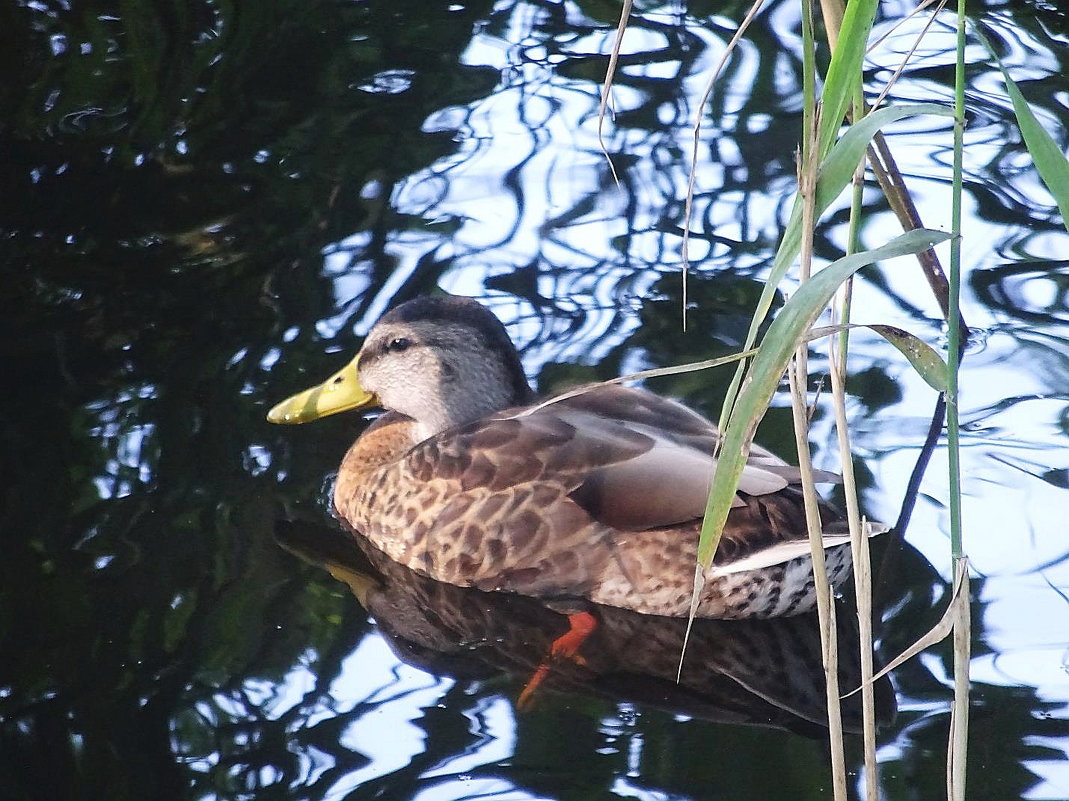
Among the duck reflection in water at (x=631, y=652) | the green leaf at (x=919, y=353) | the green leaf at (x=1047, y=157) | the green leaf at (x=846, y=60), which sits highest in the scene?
the green leaf at (x=846, y=60)

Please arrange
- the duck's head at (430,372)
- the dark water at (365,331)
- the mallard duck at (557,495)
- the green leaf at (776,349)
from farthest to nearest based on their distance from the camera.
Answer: the duck's head at (430,372) → the mallard duck at (557,495) → the dark water at (365,331) → the green leaf at (776,349)

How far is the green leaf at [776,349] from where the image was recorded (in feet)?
6.68

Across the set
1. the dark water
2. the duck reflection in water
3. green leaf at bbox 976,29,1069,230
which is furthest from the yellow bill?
green leaf at bbox 976,29,1069,230

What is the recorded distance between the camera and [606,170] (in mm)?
6418

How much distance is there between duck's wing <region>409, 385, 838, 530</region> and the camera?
4.08 metres

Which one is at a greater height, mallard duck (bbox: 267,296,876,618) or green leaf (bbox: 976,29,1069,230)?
green leaf (bbox: 976,29,1069,230)

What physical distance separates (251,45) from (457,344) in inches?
130

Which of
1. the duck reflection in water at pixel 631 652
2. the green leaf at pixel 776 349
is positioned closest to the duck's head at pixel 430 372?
the duck reflection in water at pixel 631 652

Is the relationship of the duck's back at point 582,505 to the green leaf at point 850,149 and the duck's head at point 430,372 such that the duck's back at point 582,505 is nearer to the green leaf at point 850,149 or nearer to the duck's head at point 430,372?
the duck's head at point 430,372

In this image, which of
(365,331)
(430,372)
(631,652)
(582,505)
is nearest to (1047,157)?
(631,652)

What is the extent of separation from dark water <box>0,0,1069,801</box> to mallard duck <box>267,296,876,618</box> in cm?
11

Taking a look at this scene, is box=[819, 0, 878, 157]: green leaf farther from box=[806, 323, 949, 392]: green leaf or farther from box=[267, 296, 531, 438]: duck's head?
box=[267, 296, 531, 438]: duck's head

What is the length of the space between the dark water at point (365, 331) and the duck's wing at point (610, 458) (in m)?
0.34

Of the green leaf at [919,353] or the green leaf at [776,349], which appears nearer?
the green leaf at [776,349]
